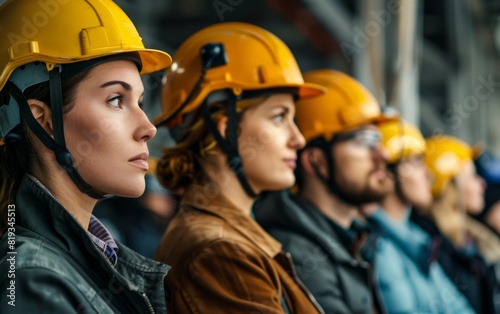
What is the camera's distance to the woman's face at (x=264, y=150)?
11.5ft

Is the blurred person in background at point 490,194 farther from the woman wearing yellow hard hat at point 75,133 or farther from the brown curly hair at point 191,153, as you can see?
the woman wearing yellow hard hat at point 75,133

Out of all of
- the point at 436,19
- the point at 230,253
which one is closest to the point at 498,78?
the point at 436,19

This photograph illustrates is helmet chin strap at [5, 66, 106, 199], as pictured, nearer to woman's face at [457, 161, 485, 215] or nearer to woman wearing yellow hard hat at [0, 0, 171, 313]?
woman wearing yellow hard hat at [0, 0, 171, 313]

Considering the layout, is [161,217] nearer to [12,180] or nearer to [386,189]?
[386,189]

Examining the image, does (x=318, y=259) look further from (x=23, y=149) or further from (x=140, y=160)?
(x=23, y=149)

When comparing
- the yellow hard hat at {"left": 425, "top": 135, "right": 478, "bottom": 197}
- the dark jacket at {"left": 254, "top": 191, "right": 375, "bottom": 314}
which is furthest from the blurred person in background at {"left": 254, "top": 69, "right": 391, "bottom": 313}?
the yellow hard hat at {"left": 425, "top": 135, "right": 478, "bottom": 197}

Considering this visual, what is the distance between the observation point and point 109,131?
2.48 metres

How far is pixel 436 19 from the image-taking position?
15.1m

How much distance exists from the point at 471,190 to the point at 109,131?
220 inches

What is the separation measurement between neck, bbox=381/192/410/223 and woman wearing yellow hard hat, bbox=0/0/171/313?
382 cm

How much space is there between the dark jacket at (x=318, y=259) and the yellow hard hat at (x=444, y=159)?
10.3 ft

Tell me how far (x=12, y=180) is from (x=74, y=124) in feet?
0.68

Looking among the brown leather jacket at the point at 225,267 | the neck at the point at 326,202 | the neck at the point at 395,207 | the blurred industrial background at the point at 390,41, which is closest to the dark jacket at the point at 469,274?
the neck at the point at 395,207

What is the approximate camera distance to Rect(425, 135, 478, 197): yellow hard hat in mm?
7273
